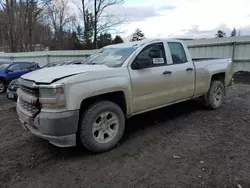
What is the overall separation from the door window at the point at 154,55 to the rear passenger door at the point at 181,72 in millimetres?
246

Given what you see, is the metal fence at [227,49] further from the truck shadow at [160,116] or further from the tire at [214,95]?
the truck shadow at [160,116]

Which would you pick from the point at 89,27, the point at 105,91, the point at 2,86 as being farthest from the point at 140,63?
the point at 89,27

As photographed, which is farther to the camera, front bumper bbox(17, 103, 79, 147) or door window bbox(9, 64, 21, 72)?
door window bbox(9, 64, 21, 72)

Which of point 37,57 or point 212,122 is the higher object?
point 37,57

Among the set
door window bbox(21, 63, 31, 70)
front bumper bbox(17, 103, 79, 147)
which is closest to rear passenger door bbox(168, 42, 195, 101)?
front bumper bbox(17, 103, 79, 147)

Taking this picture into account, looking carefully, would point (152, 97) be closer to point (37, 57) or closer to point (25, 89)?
point (25, 89)

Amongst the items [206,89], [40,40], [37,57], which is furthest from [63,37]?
[206,89]

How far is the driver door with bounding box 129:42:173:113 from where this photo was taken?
4039 mm

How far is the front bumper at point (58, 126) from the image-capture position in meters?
3.10

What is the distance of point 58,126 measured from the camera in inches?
122

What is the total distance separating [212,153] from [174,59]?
220cm

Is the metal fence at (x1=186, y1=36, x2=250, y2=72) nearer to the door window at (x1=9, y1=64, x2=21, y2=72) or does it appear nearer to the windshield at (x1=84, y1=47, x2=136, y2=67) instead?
the windshield at (x1=84, y1=47, x2=136, y2=67)

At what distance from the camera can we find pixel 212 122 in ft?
16.5

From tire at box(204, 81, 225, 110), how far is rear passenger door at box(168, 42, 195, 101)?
2.83 feet
